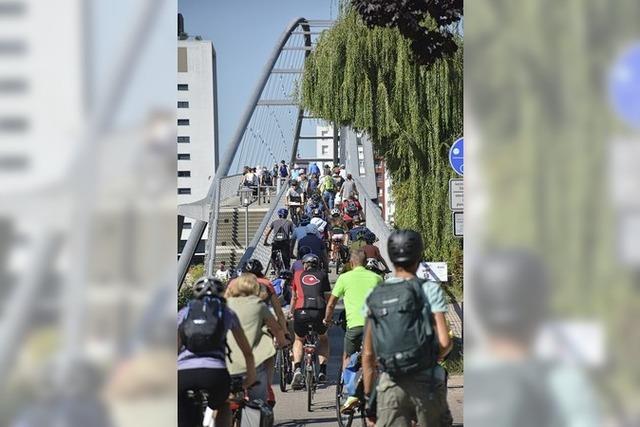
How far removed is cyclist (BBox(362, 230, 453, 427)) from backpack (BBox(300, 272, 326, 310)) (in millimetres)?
5517

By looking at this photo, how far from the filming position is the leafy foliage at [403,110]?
22141 millimetres

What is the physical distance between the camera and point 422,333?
5383mm

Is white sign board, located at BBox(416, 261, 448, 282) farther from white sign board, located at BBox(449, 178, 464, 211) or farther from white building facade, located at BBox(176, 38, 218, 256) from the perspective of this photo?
white building facade, located at BBox(176, 38, 218, 256)

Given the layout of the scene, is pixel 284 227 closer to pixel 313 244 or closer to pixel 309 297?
pixel 313 244

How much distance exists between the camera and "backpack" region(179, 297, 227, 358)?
19.3 feet

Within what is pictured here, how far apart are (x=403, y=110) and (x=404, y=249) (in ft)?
60.2

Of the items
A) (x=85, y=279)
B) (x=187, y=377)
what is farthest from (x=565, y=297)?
(x=187, y=377)

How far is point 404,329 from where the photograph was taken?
537cm

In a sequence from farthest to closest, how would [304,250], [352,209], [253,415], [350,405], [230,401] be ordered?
[352,209] < [304,250] < [350,405] < [253,415] < [230,401]

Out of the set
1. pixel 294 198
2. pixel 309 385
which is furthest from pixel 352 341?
pixel 294 198

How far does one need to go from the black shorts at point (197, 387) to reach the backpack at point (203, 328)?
0.39ft

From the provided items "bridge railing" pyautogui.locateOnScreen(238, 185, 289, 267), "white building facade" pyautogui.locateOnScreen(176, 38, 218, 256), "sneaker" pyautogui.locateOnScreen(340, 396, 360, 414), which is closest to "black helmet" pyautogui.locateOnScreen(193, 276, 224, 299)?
"sneaker" pyautogui.locateOnScreen(340, 396, 360, 414)

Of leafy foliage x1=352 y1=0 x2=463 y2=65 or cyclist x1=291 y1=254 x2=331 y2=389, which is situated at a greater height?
leafy foliage x1=352 y1=0 x2=463 y2=65

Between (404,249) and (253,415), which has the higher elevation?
(404,249)
